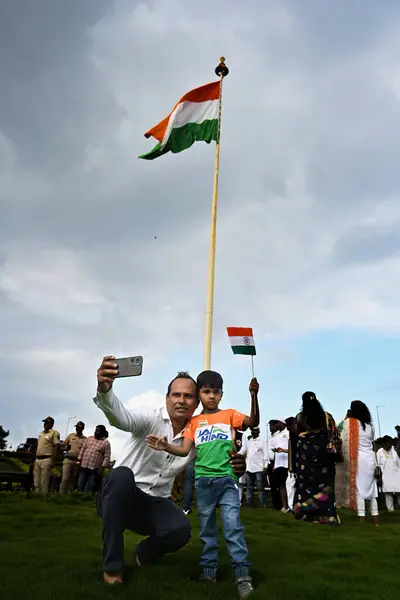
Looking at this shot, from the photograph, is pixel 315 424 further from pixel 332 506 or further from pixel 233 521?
pixel 233 521

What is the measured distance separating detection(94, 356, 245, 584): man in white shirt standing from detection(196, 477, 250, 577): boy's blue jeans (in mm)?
178

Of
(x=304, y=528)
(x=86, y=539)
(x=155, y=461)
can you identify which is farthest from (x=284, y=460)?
(x=155, y=461)

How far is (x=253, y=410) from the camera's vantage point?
13.5 ft

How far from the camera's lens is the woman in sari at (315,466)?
27.6 feet

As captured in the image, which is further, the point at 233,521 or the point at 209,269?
the point at 209,269

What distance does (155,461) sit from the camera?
4180mm

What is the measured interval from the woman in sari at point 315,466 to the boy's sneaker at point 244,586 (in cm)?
505

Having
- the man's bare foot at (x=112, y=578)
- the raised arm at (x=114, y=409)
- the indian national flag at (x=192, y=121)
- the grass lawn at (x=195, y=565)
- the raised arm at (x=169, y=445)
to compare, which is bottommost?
the grass lawn at (x=195, y=565)

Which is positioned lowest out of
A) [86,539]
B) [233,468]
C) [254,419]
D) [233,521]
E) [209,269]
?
[86,539]

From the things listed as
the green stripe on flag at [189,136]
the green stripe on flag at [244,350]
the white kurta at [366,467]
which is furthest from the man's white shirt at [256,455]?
the green stripe on flag at [189,136]

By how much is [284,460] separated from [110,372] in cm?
921

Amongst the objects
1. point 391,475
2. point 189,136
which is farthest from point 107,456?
point 189,136

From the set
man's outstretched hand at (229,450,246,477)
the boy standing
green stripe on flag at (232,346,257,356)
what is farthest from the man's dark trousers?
green stripe on flag at (232,346,257,356)

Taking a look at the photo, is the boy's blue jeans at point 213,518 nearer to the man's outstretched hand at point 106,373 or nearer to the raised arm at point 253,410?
the raised arm at point 253,410
